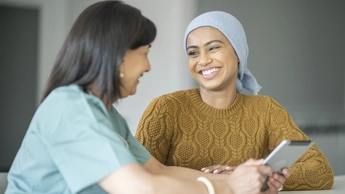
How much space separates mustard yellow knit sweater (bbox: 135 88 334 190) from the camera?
Result: 6.21ft

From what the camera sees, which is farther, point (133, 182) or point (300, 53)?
point (300, 53)

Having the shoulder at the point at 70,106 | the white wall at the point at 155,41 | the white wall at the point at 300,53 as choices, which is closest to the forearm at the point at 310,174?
the shoulder at the point at 70,106

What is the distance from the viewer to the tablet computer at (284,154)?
1256 millimetres

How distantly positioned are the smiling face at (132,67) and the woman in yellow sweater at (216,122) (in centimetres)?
62

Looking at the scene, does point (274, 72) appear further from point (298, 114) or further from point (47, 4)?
point (47, 4)

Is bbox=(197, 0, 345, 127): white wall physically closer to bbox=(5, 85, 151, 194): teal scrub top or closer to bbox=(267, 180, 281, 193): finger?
bbox=(267, 180, 281, 193): finger

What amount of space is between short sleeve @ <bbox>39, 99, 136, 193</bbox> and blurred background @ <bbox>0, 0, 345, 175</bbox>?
7.46 ft

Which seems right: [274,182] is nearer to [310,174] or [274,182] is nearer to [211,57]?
[310,174]

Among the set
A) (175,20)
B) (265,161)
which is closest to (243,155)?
(265,161)

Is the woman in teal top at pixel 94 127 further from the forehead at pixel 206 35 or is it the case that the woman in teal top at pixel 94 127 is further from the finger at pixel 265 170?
the forehead at pixel 206 35

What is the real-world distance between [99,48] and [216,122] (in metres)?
0.92

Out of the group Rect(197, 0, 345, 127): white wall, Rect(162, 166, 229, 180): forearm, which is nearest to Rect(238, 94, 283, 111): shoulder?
Rect(162, 166, 229, 180): forearm

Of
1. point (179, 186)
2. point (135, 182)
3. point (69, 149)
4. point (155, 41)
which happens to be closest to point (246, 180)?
point (179, 186)

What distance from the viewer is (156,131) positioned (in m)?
1.89
